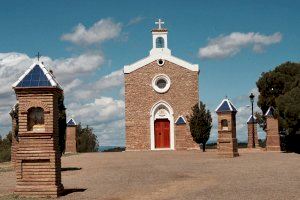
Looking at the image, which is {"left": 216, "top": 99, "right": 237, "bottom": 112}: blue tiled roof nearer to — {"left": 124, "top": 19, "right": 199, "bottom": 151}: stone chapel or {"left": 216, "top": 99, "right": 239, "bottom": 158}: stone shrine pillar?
{"left": 216, "top": 99, "right": 239, "bottom": 158}: stone shrine pillar

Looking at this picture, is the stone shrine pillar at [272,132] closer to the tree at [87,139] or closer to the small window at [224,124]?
the small window at [224,124]

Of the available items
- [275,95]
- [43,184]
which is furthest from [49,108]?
[275,95]

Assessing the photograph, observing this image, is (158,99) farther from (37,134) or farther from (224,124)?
(37,134)

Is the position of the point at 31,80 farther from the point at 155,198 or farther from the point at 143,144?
the point at 143,144

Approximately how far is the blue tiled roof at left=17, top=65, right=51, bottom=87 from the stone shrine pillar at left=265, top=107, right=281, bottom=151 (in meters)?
24.6

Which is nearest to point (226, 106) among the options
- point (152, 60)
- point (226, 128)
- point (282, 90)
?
point (226, 128)

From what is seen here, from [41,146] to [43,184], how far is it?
108 centimetres

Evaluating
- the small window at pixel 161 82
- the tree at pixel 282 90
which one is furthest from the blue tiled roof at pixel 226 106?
the small window at pixel 161 82

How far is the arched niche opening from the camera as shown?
14.5 m

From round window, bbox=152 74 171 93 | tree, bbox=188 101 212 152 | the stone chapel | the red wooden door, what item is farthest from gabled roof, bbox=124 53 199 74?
tree, bbox=188 101 212 152

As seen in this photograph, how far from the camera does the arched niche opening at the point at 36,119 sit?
47.5 feet

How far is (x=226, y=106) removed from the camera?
1200 inches

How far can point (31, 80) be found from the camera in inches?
566

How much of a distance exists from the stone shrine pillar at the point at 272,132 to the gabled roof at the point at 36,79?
24.6 metres
